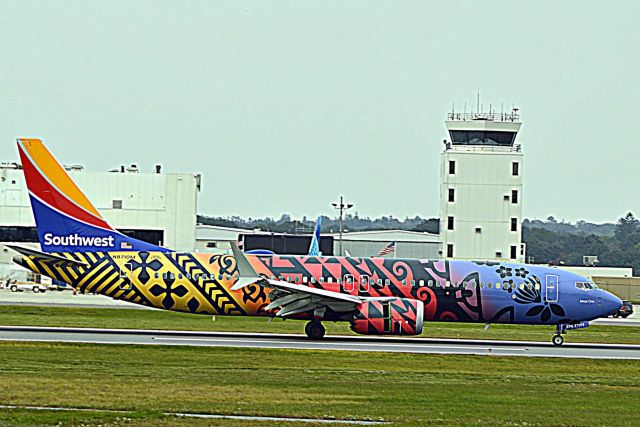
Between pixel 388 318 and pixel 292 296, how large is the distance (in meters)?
3.68

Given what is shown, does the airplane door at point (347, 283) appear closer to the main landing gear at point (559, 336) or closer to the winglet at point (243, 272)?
the winglet at point (243, 272)

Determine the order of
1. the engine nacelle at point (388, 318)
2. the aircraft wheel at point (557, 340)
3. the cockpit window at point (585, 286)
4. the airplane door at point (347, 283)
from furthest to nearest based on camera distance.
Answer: the cockpit window at point (585, 286)
the aircraft wheel at point (557, 340)
the airplane door at point (347, 283)
the engine nacelle at point (388, 318)

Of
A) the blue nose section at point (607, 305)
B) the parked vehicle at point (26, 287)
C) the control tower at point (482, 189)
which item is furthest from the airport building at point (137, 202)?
the blue nose section at point (607, 305)

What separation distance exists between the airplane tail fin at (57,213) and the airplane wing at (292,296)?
4.74 metres

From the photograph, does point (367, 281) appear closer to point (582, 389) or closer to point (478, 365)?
point (478, 365)

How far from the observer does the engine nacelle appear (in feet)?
123

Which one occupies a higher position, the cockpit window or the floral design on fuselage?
the cockpit window

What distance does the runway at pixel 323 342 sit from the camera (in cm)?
3603

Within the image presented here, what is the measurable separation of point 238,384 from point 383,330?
12665 mm

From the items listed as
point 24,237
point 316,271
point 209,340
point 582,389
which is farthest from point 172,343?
point 24,237

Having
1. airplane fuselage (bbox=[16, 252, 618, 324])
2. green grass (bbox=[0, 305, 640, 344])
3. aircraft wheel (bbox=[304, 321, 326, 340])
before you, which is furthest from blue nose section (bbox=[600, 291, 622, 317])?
aircraft wheel (bbox=[304, 321, 326, 340])

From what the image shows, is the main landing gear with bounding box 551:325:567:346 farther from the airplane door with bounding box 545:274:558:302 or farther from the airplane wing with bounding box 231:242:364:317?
the airplane wing with bounding box 231:242:364:317

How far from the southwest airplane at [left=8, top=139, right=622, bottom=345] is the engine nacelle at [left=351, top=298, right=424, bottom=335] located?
0.12ft

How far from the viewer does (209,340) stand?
124 feet
